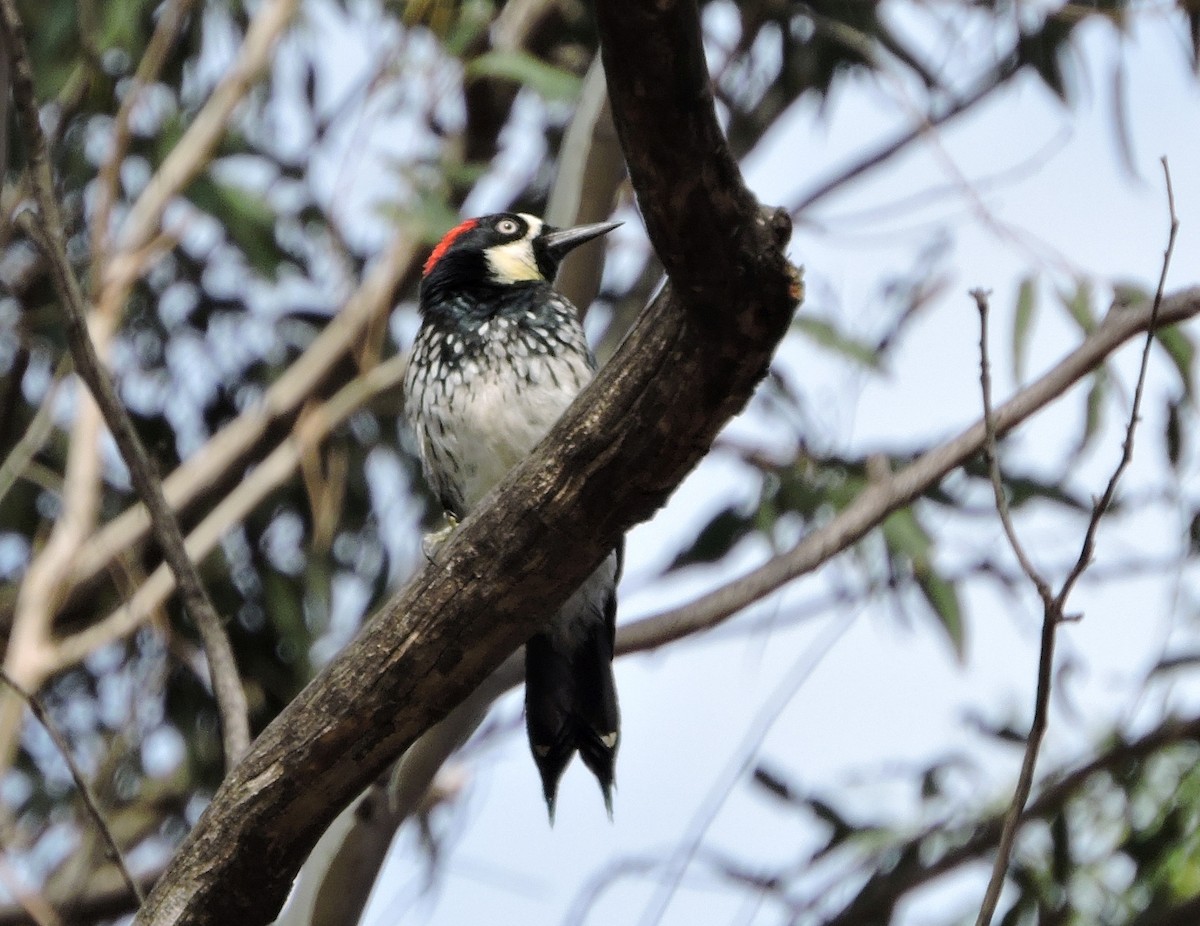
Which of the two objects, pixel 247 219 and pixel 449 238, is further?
pixel 247 219

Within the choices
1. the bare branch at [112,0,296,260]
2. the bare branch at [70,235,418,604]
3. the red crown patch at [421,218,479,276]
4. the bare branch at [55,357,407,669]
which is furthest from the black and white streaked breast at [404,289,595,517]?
the bare branch at [112,0,296,260]

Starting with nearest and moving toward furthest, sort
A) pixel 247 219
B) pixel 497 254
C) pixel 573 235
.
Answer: pixel 573 235 → pixel 497 254 → pixel 247 219

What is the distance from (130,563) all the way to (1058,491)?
1969 mm

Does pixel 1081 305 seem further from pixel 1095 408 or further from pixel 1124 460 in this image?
pixel 1124 460

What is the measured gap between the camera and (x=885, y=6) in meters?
3.53

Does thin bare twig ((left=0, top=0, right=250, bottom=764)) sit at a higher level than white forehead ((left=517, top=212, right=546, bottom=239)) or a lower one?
lower

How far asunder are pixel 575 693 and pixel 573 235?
73 cm

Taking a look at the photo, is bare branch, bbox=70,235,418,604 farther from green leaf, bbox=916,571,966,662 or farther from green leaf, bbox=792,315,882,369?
green leaf, bbox=916,571,966,662

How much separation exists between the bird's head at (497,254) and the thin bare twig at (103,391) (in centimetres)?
62

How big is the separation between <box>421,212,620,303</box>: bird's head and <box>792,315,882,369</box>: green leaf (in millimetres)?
501

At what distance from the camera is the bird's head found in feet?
8.76

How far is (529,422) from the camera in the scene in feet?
7.98

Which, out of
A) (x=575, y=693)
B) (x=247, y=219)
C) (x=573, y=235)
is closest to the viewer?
(x=575, y=693)

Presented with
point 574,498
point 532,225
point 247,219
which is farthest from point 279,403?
point 574,498
